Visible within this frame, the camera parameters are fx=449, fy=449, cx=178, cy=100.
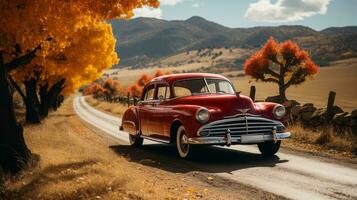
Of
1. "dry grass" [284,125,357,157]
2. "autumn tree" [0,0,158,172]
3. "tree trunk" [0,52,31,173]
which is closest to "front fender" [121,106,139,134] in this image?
"autumn tree" [0,0,158,172]

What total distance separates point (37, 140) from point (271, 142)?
786 centimetres

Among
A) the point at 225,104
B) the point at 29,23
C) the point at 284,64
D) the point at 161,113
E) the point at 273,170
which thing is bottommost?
the point at 273,170

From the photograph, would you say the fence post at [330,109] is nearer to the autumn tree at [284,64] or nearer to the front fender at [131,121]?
the front fender at [131,121]

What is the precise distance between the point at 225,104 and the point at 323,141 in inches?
189

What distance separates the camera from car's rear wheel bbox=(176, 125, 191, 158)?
1045 centimetres

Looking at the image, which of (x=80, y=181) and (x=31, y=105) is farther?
(x=31, y=105)

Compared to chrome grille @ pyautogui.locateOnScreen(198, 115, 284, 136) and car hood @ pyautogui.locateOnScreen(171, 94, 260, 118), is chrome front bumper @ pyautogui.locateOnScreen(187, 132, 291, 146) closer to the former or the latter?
chrome grille @ pyautogui.locateOnScreen(198, 115, 284, 136)

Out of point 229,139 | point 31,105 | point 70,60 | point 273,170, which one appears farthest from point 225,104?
point 31,105

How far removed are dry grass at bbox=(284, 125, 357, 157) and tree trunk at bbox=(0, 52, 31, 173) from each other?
25.6 feet

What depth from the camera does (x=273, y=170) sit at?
9375 millimetres

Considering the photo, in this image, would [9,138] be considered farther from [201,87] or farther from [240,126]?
[240,126]

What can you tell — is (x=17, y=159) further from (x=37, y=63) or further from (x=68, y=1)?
(x=37, y=63)

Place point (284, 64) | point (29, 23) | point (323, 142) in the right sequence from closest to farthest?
point (323, 142), point (29, 23), point (284, 64)

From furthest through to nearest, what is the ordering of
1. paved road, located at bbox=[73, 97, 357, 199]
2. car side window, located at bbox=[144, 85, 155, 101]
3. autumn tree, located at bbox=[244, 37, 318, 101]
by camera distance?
autumn tree, located at bbox=[244, 37, 318, 101] → car side window, located at bbox=[144, 85, 155, 101] → paved road, located at bbox=[73, 97, 357, 199]
